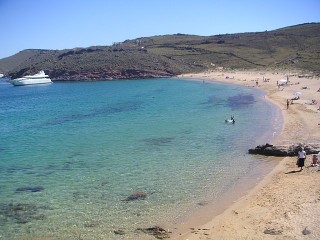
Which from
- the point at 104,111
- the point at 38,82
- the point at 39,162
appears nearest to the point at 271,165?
the point at 39,162

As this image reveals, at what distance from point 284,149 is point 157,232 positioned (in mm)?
14834

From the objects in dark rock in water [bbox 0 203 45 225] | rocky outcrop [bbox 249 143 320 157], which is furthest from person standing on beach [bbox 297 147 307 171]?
dark rock in water [bbox 0 203 45 225]

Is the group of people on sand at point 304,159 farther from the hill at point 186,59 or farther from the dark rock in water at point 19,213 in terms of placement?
the hill at point 186,59

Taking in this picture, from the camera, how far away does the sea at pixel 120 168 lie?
59.0ft

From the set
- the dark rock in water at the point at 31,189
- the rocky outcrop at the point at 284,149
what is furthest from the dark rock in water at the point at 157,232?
the rocky outcrop at the point at 284,149

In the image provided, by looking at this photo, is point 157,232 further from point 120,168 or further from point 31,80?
point 31,80

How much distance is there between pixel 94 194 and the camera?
21312 millimetres

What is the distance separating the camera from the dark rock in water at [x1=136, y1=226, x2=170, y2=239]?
16.0m

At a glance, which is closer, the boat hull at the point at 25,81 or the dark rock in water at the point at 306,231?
the dark rock in water at the point at 306,231

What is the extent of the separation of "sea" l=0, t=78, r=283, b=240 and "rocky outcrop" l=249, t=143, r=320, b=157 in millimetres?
996

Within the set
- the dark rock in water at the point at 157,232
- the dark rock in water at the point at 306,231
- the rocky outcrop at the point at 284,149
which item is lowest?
the dark rock in water at the point at 157,232

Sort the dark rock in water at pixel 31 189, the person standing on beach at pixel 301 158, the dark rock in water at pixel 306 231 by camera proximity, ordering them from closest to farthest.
Answer: the dark rock in water at pixel 306 231, the dark rock in water at pixel 31 189, the person standing on beach at pixel 301 158

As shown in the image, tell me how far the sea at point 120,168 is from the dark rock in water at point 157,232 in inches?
10.7

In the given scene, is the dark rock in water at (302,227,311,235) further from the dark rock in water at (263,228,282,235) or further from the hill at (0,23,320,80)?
the hill at (0,23,320,80)
